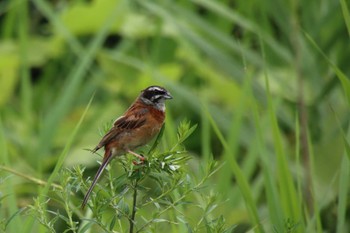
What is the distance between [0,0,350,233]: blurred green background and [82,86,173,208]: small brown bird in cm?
102

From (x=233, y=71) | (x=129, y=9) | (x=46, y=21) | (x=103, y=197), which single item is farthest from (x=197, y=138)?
(x=103, y=197)

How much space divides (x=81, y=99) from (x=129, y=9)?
654 mm

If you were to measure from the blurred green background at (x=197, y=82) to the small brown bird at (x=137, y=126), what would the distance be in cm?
102

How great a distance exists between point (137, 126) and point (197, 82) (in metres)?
2.99

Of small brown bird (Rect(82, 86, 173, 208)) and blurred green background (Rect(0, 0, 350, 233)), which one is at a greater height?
small brown bird (Rect(82, 86, 173, 208))

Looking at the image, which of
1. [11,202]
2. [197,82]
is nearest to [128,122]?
[11,202]

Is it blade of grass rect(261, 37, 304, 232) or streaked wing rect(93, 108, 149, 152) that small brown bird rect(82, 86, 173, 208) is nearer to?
streaked wing rect(93, 108, 149, 152)

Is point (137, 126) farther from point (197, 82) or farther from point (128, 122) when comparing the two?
point (197, 82)

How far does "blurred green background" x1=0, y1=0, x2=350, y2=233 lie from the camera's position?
14.7ft

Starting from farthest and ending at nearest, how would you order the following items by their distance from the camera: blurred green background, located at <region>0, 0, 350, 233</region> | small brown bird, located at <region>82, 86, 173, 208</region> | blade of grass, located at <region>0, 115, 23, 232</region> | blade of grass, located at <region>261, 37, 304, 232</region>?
blurred green background, located at <region>0, 0, 350, 233</region>, blade of grass, located at <region>261, 37, 304, 232</region>, blade of grass, located at <region>0, 115, 23, 232</region>, small brown bird, located at <region>82, 86, 173, 208</region>

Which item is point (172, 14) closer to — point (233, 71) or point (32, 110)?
point (233, 71)

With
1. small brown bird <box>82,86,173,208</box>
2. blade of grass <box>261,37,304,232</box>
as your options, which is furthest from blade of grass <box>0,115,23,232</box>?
blade of grass <box>261,37,304,232</box>

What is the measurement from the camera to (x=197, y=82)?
19.1 feet

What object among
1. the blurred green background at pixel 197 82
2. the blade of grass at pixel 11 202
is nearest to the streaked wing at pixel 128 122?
the blade of grass at pixel 11 202
